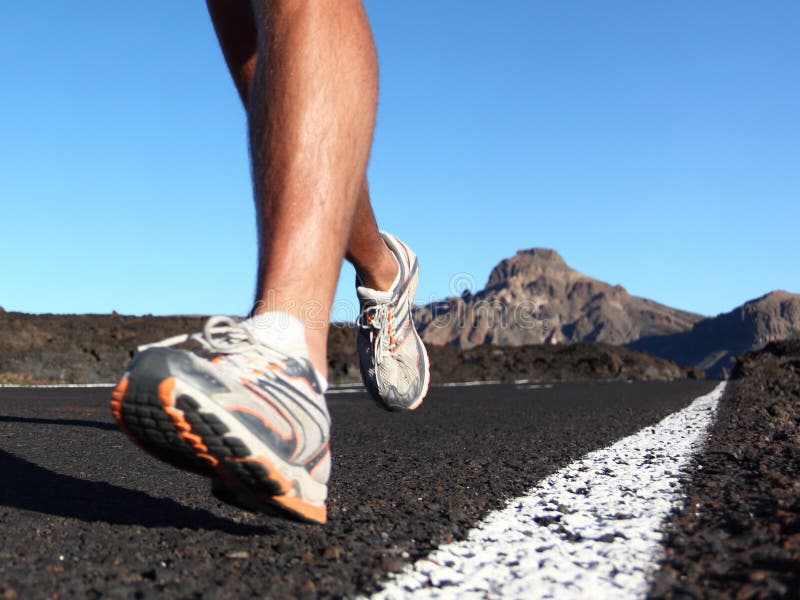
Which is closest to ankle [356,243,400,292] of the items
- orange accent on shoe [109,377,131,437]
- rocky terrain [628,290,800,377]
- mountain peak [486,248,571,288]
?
orange accent on shoe [109,377,131,437]

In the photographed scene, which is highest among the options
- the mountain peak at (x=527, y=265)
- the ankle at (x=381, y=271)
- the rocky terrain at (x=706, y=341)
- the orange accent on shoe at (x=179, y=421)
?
the mountain peak at (x=527, y=265)

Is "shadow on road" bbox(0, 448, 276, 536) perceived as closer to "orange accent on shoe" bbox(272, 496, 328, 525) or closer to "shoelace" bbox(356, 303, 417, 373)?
"orange accent on shoe" bbox(272, 496, 328, 525)

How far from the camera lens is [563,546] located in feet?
3.90

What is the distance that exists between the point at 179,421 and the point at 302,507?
241mm

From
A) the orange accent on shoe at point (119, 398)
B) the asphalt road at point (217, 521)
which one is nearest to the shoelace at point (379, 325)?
the asphalt road at point (217, 521)

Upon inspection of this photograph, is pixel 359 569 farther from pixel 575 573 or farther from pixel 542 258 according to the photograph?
pixel 542 258

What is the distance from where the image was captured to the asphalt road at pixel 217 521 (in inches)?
41.6

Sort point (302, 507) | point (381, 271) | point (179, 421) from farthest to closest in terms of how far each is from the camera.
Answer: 1. point (381, 271)
2. point (302, 507)
3. point (179, 421)

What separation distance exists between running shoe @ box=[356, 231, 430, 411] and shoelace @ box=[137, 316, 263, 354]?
2.87 feet

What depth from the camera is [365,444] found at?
3053mm

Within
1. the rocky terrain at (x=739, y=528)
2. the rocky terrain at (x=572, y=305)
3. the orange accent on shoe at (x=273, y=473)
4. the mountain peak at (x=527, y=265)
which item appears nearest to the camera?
the rocky terrain at (x=739, y=528)

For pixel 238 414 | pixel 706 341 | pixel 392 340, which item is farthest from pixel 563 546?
pixel 706 341

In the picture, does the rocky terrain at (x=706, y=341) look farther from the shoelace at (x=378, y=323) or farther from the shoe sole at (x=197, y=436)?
the shoe sole at (x=197, y=436)

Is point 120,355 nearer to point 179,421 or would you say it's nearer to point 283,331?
point 283,331
